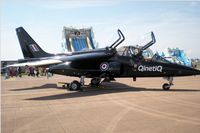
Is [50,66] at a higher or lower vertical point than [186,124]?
higher

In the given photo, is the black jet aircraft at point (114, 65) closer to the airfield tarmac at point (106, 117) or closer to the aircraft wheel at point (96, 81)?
the aircraft wheel at point (96, 81)

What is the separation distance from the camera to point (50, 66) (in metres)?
14.8

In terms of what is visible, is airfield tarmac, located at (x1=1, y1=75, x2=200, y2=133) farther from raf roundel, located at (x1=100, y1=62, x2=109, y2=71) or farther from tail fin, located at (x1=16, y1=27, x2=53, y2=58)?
tail fin, located at (x1=16, y1=27, x2=53, y2=58)

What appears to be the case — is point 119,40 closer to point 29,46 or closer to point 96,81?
point 96,81

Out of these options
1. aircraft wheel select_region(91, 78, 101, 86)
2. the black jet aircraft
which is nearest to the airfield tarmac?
the black jet aircraft

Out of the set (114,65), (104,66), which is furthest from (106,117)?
(104,66)

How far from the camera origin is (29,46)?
61.1 ft

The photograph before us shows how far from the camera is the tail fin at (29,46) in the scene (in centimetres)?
1861

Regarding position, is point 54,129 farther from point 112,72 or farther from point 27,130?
point 112,72

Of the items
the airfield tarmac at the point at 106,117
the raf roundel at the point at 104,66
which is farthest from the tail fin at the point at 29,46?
the airfield tarmac at the point at 106,117

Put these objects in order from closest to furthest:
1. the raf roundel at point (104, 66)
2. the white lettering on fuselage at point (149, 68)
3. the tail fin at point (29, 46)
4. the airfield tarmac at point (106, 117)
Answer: the airfield tarmac at point (106, 117)
the white lettering on fuselage at point (149, 68)
the raf roundel at point (104, 66)
the tail fin at point (29, 46)

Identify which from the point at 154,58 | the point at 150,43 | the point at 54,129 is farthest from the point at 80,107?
the point at 150,43

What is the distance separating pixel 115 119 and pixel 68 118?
1485 mm

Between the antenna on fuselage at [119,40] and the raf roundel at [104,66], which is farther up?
the antenna on fuselage at [119,40]
